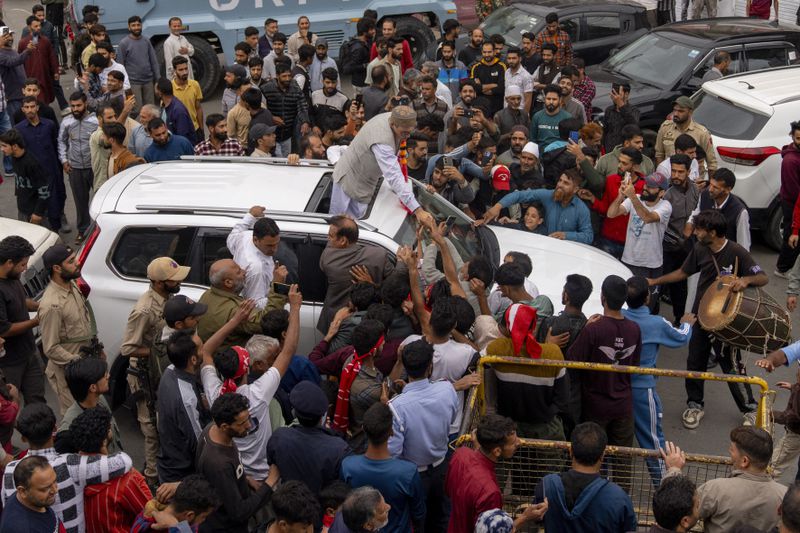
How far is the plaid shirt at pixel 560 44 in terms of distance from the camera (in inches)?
539

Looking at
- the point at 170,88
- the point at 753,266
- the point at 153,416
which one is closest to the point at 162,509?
the point at 153,416

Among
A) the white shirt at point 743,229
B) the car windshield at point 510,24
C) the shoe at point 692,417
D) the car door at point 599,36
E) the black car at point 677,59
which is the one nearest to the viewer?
the shoe at point 692,417

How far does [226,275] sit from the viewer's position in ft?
21.7

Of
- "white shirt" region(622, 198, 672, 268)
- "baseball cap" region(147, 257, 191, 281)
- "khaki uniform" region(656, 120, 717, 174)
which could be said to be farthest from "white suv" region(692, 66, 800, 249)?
"baseball cap" region(147, 257, 191, 281)

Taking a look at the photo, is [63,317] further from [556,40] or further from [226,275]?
[556,40]

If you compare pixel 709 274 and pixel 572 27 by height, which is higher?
pixel 572 27

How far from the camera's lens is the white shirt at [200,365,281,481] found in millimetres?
5559

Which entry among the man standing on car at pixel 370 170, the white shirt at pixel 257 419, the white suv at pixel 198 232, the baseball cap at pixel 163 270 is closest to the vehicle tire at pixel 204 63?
the white suv at pixel 198 232

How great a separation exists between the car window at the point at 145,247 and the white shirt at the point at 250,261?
39cm

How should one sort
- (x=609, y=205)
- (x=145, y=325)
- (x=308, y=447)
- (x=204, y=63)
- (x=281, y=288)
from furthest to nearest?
(x=204, y=63), (x=609, y=205), (x=281, y=288), (x=145, y=325), (x=308, y=447)

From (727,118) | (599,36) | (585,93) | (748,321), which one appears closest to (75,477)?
(748,321)

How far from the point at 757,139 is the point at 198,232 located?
639 cm

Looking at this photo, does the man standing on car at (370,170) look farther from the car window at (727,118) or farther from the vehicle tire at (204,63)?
the vehicle tire at (204,63)

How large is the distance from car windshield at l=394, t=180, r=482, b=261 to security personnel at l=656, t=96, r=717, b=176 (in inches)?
125
